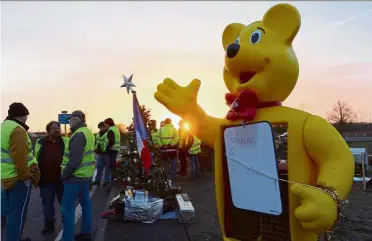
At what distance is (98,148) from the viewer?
1033cm

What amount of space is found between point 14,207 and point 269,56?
3.36m

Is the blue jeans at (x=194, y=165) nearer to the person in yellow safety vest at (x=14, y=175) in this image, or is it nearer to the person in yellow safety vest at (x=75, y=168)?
the person in yellow safety vest at (x=75, y=168)

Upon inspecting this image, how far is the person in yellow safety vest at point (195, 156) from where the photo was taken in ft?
36.8

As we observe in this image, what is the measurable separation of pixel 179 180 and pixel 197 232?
5.54 m

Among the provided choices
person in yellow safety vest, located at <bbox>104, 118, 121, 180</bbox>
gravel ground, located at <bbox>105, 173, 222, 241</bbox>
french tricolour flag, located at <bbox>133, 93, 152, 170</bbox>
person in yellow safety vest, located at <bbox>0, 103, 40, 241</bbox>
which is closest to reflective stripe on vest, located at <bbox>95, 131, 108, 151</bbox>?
person in yellow safety vest, located at <bbox>104, 118, 121, 180</bbox>

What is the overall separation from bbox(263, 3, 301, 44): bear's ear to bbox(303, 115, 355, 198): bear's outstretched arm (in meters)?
0.71

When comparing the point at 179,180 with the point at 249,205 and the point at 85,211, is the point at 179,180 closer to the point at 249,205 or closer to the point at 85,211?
the point at 85,211

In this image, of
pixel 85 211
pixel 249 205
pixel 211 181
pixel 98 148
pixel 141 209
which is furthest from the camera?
pixel 211 181

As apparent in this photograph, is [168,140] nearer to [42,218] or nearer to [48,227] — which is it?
[42,218]

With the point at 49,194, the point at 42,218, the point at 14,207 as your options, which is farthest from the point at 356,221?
the point at 42,218

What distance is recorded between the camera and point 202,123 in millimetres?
3561

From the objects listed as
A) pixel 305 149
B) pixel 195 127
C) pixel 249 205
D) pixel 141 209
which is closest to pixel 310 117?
pixel 305 149

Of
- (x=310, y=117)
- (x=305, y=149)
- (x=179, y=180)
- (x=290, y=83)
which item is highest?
(x=290, y=83)

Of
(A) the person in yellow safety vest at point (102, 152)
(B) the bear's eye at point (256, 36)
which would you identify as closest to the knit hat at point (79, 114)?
(B) the bear's eye at point (256, 36)
